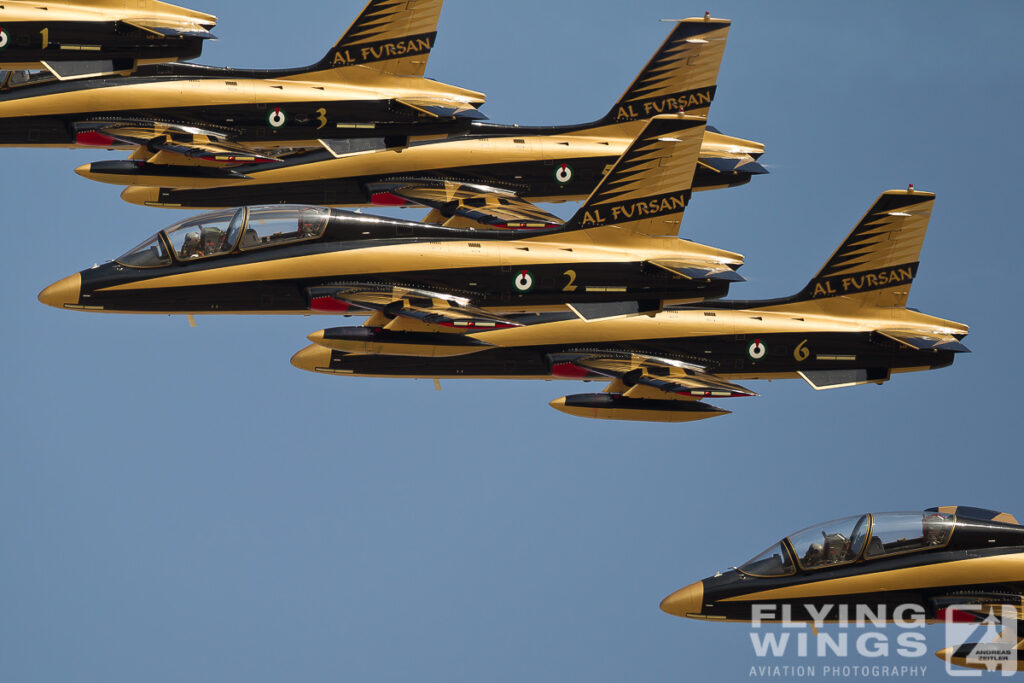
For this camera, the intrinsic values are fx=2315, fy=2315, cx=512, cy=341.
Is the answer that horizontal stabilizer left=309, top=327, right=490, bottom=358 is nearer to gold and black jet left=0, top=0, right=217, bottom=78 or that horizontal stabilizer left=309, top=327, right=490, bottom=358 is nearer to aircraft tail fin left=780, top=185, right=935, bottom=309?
aircraft tail fin left=780, top=185, right=935, bottom=309

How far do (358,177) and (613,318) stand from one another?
9740 millimetres

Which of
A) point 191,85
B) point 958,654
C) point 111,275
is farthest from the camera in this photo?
point 191,85

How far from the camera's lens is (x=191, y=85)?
67.6 meters

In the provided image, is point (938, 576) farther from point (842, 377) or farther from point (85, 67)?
point (85, 67)

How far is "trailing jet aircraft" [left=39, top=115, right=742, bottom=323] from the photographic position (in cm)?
6288

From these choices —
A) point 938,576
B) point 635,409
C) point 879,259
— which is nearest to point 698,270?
point 635,409

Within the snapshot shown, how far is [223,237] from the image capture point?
208ft

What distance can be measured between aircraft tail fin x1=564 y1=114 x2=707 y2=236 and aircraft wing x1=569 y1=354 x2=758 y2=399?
3623 mm

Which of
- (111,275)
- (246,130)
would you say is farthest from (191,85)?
(111,275)

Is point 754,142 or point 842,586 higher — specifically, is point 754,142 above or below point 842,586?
above

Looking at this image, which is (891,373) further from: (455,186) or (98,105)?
(98,105)

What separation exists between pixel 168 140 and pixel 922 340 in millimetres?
22224

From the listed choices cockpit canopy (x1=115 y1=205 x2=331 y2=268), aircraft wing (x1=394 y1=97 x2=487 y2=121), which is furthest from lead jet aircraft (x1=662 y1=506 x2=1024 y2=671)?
aircraft wing (x1=394 y1=97 x2=487 y2=121)

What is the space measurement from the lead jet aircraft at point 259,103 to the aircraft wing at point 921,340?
1409 cm
